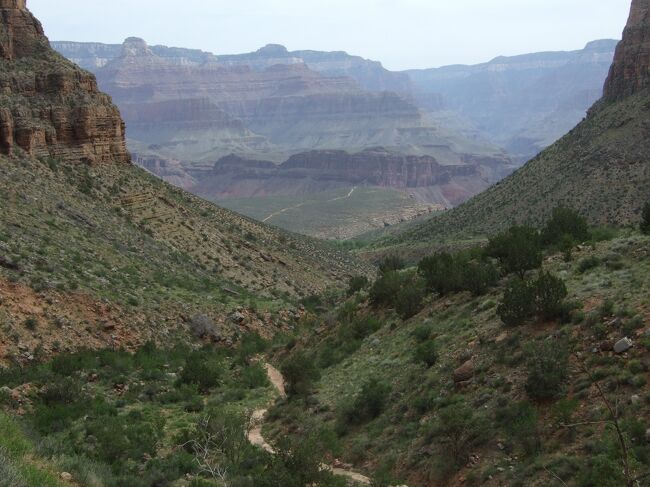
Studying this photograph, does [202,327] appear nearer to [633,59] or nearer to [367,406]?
[367,406]

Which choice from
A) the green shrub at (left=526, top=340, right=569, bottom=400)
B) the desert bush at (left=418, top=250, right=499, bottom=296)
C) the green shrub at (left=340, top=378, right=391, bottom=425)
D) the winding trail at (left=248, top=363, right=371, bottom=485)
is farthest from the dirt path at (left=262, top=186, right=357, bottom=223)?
the green shrub at (left=526, top=340, right=569, bottom=400)

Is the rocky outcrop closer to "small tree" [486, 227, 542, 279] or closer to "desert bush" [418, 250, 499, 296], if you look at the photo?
"desert bush" [418, 250, 499, 296]

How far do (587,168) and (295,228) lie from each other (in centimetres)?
6872

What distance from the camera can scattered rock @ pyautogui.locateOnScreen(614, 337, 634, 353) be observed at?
1712cm

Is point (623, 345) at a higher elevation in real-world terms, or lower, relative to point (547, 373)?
higher

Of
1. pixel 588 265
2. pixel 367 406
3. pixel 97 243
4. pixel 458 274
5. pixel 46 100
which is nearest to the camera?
pixel 367 406

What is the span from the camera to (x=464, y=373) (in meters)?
20.0

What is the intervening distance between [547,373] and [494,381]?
6.51ft

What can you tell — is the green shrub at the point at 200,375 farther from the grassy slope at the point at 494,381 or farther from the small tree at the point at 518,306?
the small tree at the point at 518,306

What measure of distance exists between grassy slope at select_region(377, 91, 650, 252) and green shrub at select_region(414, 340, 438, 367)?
40.6 m

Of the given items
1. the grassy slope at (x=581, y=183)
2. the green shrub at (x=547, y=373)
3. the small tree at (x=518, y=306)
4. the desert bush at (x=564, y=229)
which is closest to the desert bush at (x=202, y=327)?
the desert bush at (x=564, y=229)

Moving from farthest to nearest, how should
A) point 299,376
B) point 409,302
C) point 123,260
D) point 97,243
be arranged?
point 97,243 → point 123,260 → point 409,302 → point 299,376

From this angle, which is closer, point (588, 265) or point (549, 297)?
point (549, 297)

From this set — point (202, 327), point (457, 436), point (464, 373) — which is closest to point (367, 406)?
point (464, 373)
